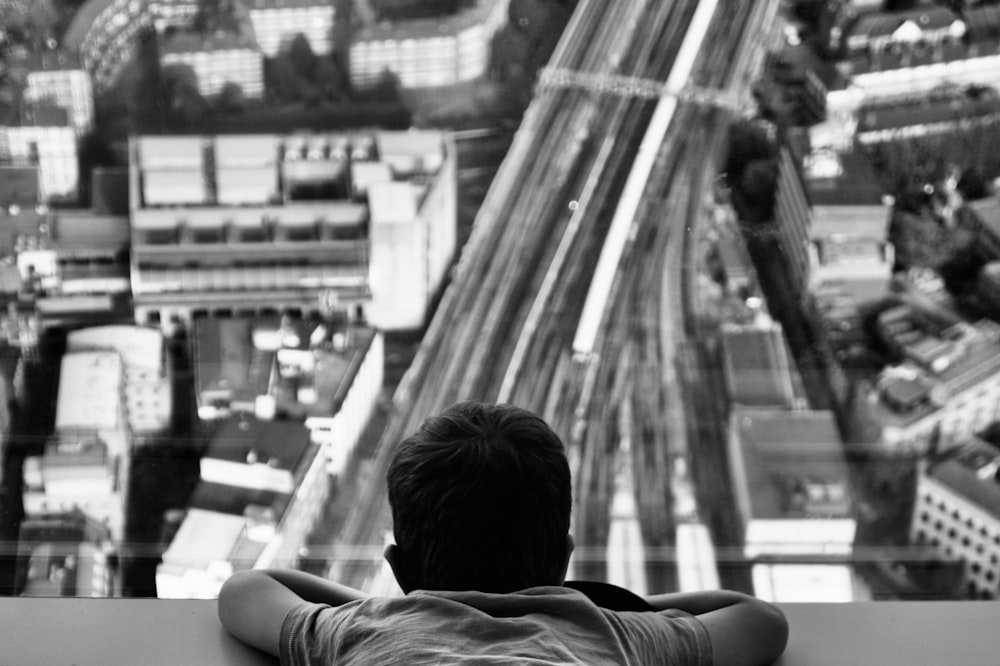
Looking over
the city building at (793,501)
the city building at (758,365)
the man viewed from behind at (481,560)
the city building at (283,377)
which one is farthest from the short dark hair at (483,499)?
the city building at (758,365)

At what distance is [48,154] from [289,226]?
A: 613 mm

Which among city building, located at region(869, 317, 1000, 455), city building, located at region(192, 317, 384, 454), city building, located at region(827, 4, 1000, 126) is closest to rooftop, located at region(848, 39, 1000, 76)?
city building, located at region(827, 4, 1000, 126)

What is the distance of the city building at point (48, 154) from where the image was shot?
8.48ft

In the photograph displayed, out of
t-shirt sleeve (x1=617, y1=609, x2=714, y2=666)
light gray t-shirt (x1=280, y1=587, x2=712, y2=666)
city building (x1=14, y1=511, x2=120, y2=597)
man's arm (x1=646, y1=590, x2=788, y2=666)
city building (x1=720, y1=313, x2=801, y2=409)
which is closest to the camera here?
light gray t-shirt (x1=280, y1=587, x2=712, y2=666)

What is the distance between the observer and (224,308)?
→ 240cm

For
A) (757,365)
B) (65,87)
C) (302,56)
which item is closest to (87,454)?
(65,87)

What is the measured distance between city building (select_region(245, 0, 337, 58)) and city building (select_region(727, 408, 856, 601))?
1275 mm

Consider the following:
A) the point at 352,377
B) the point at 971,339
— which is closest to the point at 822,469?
the point at 971,339

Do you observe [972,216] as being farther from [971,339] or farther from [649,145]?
[649,145]

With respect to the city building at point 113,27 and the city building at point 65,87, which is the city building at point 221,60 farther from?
the city building at point 65,87

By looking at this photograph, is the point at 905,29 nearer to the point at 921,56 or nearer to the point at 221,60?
the point at 921,56

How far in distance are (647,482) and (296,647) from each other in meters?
1.67

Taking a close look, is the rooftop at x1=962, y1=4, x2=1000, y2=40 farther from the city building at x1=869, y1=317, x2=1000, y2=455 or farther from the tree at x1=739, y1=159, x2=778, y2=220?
the city building at x1=869, y1=317, x2=1000, y2=455

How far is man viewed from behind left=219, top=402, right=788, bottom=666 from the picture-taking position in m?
0.79
